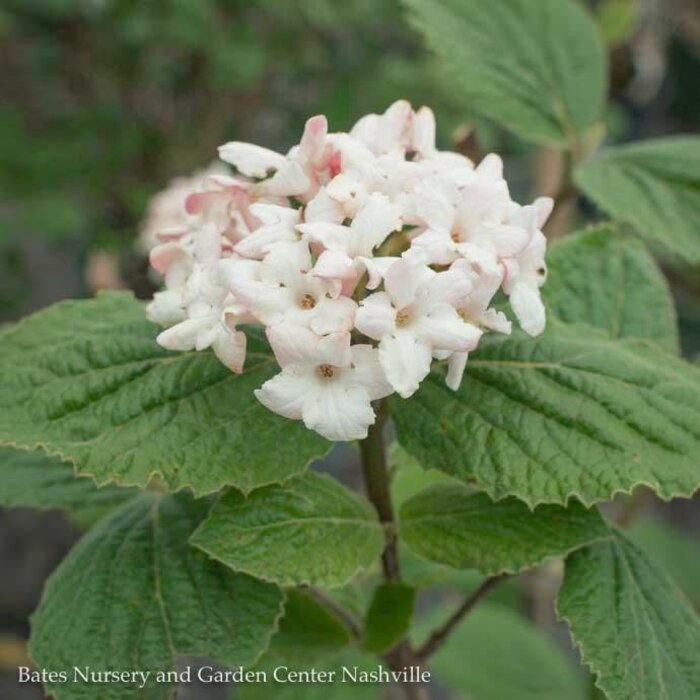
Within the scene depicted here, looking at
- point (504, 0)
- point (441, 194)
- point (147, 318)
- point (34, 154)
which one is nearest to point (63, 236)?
point (34, 154)

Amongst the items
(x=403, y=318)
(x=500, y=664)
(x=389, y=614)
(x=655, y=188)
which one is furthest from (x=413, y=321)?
(x=500, y=664)

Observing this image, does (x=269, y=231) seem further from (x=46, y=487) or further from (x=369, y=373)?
(x=46, y=487)

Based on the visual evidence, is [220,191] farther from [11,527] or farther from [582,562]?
[11,527]

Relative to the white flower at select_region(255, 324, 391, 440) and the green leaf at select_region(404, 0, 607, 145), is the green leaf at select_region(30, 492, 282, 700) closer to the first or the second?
the white flower at select_region(255, 324, 391, 440)

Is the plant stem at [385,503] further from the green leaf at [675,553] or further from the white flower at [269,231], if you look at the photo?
the green leaf at [675,553]

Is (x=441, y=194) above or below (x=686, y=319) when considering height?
below
